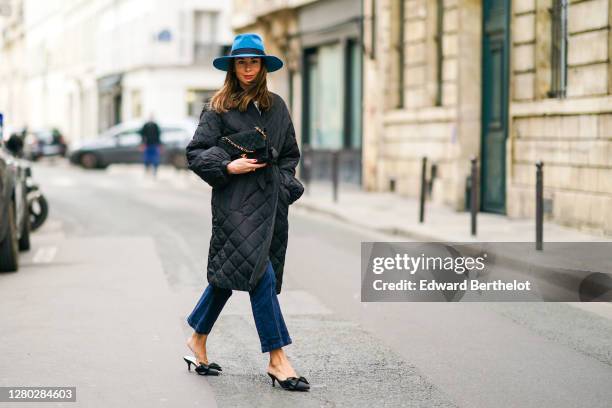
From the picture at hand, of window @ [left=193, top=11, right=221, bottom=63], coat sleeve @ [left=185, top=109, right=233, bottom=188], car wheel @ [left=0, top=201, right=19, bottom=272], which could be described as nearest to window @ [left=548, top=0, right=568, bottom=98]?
car wheel @ [left=0, top=201, right=19, bottom=272]

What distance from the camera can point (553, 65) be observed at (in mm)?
16469

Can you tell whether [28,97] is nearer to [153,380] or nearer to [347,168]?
[347,168]

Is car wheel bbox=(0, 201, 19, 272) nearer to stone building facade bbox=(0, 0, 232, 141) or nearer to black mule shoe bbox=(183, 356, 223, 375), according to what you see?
black mule shoe bbox=(183, 356, 223, 375)

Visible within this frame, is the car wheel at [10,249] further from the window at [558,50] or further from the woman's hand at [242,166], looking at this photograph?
the window at [558,50]

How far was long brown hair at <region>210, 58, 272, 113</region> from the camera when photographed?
6336mm

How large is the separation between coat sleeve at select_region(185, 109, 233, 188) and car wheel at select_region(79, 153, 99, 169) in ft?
107

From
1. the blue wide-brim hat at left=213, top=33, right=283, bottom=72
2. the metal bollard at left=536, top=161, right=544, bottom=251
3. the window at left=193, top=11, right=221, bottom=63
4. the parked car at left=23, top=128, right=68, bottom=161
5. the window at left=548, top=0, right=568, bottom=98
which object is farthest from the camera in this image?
the window at left=193, top=11, right=221, bottom=63

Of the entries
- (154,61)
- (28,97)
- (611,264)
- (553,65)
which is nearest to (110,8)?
(154,61)

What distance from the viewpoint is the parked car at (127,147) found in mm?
37531

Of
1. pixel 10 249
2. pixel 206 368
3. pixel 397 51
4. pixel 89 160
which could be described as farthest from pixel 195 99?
pixel 206 368

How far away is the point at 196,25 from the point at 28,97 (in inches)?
1433

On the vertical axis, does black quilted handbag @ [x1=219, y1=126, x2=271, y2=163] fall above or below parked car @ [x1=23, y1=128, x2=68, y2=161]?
above

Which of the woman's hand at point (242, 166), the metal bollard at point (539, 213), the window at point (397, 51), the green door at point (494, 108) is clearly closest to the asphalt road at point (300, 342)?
the woman's hand at point (242, 166)

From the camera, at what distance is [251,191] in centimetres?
632
